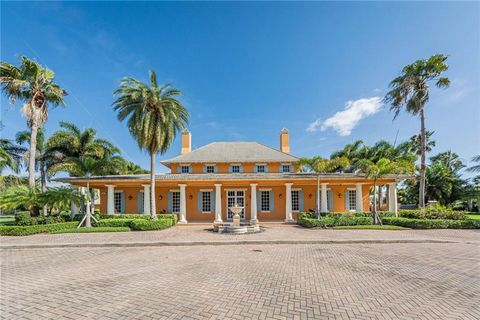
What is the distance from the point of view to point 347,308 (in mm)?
4566

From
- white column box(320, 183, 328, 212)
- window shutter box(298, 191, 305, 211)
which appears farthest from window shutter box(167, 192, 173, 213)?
white column box(320, 183, 328, 212)

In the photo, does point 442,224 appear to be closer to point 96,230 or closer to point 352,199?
point 352,199

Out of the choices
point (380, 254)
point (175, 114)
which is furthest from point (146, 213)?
point (380, 254)

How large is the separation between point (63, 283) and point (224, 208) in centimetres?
1613

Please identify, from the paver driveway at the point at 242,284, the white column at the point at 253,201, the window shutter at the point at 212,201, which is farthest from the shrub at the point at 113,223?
the white column at the point at 253,201

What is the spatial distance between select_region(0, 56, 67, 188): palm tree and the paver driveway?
39.1ft

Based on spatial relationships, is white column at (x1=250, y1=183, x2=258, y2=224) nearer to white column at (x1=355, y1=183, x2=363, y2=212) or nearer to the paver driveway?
white column at (x1=355, y1=183, x2=363, y2=212)

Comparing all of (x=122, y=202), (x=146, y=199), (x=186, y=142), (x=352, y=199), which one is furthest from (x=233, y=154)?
(x=352, y=199)

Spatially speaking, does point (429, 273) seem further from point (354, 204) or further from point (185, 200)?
point (185, 200)

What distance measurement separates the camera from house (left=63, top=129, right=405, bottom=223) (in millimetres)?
19766

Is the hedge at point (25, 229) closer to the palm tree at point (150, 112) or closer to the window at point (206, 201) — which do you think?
the palm tree at point (150, 112)

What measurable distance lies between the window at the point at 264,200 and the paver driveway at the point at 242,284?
39.7ft

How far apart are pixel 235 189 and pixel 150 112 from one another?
1046cm

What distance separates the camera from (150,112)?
17406 millimetres
